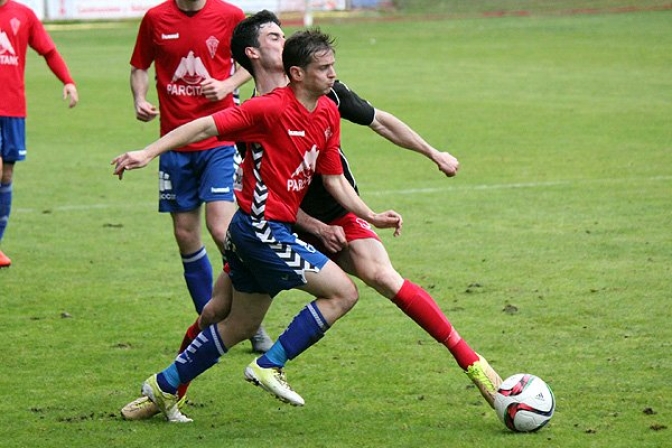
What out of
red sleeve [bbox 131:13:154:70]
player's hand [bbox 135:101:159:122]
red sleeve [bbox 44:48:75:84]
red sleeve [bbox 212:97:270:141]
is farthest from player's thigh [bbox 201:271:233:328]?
Result: red sleeve [bbox 44:48:75:84]

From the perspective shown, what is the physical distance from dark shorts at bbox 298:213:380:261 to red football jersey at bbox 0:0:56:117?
519 centimetres

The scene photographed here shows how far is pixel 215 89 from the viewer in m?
7.96

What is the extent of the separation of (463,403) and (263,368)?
1215 mm

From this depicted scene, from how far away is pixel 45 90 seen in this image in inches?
1000

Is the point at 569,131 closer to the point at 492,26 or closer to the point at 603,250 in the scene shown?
the point at 603,250

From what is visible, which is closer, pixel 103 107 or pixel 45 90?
pixel 103 107

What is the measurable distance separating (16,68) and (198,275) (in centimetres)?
372

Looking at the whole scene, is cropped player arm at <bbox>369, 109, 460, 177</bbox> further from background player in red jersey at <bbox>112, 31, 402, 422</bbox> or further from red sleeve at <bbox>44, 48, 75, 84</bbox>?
red sleeve at <bbox>44, 48, 75, 84</bbox>

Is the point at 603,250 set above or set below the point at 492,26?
above

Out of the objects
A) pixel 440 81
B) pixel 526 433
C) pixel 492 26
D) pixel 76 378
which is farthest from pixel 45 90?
pixel 526 433

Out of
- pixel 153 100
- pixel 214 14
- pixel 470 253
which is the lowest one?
pixel 153 100

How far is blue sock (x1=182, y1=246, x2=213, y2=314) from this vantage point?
8320 mm

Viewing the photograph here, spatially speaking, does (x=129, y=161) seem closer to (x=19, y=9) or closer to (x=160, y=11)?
(x=160, y=11)

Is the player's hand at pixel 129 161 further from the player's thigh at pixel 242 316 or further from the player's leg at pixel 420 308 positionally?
the player's leg at pixel 420 308
